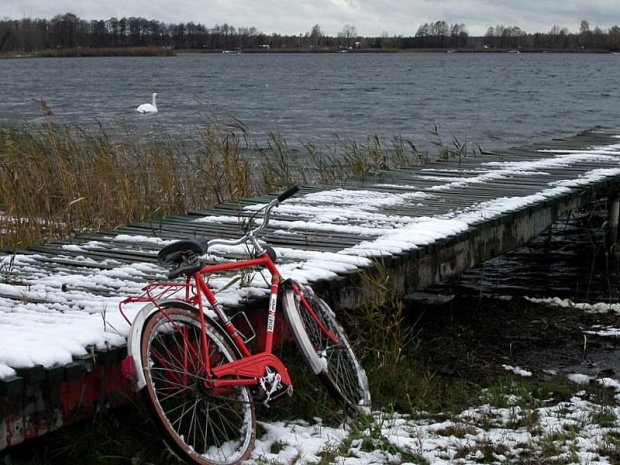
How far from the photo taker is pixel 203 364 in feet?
14.2

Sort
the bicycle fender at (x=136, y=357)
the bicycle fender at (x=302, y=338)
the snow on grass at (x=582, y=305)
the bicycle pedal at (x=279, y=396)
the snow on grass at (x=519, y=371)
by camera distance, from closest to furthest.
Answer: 1. the bicycle fender at (x=136, y=357)
2. the bicycle pedal at (x=279, y=396)
3. the bicycle fender at (x=302, y=338)
4. the snow on grass at (x=519, y=371)
5. the snow on grass at (x=582, y=305)

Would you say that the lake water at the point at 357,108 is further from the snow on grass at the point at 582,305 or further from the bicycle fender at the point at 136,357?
the bicycle fender at the point at 136,357

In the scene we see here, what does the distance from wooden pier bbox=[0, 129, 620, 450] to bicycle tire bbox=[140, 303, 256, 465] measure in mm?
258

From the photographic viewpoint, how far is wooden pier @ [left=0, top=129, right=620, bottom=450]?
434 centimetres

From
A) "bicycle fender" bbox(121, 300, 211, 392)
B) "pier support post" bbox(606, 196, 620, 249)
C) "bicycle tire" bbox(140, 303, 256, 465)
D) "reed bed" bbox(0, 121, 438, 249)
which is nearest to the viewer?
"bicycle fender" bbox(121, 300, 211, 392)

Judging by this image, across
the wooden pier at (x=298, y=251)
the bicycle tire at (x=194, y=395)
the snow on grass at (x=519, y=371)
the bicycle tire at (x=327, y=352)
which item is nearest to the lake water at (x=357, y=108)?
the wooden pier at (x=298, y=251)

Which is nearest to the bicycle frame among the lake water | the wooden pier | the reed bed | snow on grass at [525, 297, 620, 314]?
the wooden pier

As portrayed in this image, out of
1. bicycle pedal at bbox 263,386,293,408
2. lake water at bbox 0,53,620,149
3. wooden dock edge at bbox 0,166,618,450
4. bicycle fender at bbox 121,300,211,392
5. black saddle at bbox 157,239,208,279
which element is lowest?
lake water at bbox 0,53,620,149

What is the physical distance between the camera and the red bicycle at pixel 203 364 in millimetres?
4201

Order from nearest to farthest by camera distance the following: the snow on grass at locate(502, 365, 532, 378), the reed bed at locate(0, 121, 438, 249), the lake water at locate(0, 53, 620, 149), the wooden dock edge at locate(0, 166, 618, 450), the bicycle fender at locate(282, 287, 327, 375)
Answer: the wooden dock edge at locate(0, 166, 618, 450), the bicycle fender at locate(282, 287, 327, 375), the snow on grass at locate(502, 365, 532, 378), the reed bed at locate(0, 121, 438, 249), the lake water at locate(0, 53, 620, 149)

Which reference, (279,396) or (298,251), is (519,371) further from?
(279,396)

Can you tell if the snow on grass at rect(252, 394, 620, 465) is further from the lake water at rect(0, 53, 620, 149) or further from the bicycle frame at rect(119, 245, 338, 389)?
the lake water at rect(0, 53, 620, 149)

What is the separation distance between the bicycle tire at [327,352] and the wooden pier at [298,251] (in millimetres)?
438

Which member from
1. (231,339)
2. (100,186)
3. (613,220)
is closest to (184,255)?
(231,339)
